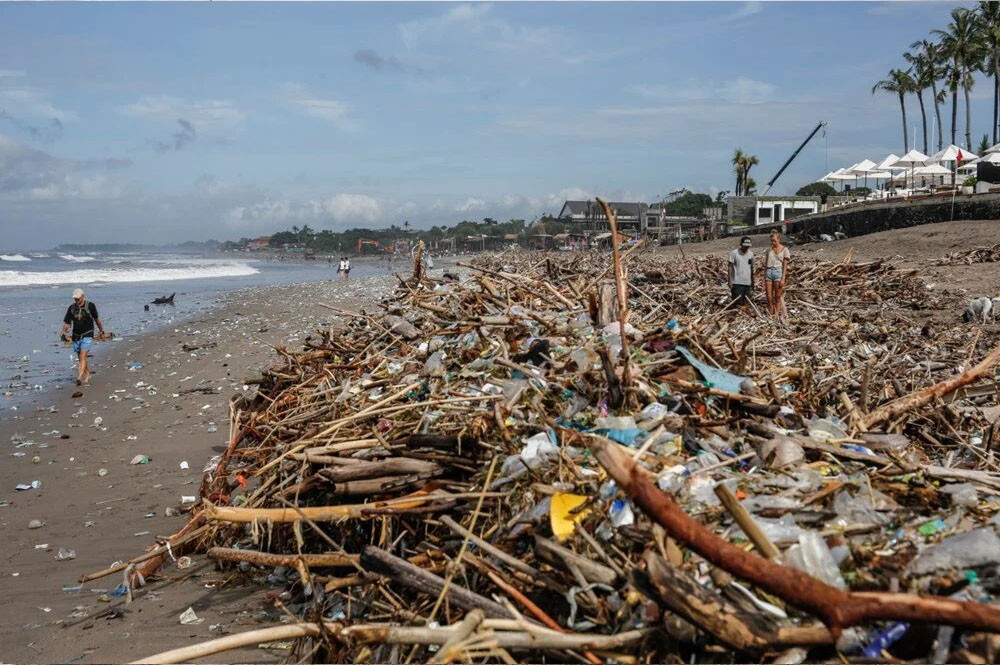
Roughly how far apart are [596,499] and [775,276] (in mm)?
8076

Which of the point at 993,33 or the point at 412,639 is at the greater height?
the point at 993,33

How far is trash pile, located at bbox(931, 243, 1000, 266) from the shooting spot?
13289 mm

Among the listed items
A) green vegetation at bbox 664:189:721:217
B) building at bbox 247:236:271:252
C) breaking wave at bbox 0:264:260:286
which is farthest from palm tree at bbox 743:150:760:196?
building at bbox 247:236:271:252

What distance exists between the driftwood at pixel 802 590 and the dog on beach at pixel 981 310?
8548mm

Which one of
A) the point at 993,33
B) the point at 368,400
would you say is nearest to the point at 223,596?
the point at 368,400

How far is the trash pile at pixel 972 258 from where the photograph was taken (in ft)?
43.6

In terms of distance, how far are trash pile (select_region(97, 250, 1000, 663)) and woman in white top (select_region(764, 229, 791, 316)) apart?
14.7ft

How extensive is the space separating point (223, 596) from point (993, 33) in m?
53.1

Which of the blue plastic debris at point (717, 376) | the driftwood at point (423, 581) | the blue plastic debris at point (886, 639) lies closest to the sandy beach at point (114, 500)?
the driftwood at point (423, 581)

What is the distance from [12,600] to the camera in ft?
13.4

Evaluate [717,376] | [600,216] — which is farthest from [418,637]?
[600,216]

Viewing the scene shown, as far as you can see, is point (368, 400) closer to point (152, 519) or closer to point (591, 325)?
point (591, 325)

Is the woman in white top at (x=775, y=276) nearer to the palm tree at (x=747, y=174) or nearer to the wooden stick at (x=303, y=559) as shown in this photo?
the wooden stick at (x=303, y=559)

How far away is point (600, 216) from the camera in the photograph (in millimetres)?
50000
